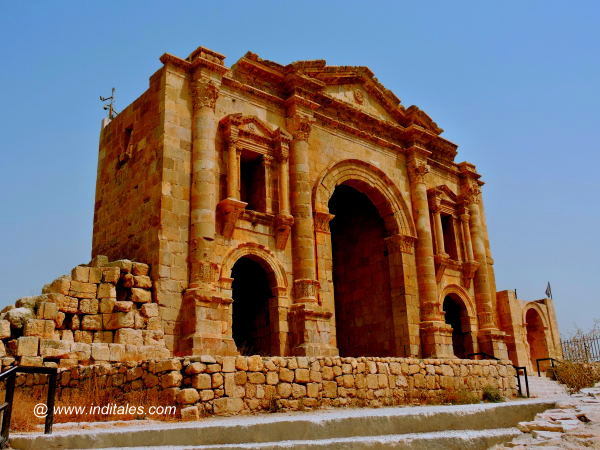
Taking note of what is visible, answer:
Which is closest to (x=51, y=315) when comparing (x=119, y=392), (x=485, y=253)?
(x=119, y=392)

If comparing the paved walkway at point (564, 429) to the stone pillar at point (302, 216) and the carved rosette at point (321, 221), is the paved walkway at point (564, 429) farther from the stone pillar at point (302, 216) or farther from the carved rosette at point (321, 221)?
the carved rosette at point (321, 221)

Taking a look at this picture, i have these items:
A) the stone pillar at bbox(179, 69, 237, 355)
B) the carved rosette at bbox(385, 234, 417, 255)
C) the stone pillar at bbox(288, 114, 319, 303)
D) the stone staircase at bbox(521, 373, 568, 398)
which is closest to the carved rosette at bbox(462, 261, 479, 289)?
the carved rosette at bbox(385, 234, 417, 255)

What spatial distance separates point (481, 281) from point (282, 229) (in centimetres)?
914

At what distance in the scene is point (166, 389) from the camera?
838 cm

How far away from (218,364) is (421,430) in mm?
4309

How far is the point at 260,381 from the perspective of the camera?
9.16 meters

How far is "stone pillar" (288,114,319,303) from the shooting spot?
1464cm

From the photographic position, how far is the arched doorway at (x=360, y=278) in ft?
60.4

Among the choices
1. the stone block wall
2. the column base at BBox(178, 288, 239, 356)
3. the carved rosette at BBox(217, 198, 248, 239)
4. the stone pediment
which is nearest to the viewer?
the stone block wall

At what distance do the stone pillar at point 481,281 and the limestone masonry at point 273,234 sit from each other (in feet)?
0.23

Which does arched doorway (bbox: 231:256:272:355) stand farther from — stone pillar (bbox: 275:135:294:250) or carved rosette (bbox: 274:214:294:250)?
stone pillar (bbox: 275:135:294:250)

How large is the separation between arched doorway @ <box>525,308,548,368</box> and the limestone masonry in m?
0.28

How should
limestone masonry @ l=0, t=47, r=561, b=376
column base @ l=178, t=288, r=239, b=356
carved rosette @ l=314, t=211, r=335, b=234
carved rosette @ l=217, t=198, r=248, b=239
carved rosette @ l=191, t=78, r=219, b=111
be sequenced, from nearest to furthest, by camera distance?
1. limestone masonry @ l=0, t=47, r=561, b=376
2. column base @ l=178, t=288, r=239, b=356
3. carved rosette @ l=217, t=198, r=248, b=239
4. carved rosette @ l=191, t=78, r=219, b=111
5. carved rosette @ l=314, t=211, r=335, b=234

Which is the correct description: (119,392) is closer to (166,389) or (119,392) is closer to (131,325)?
(166,389)
